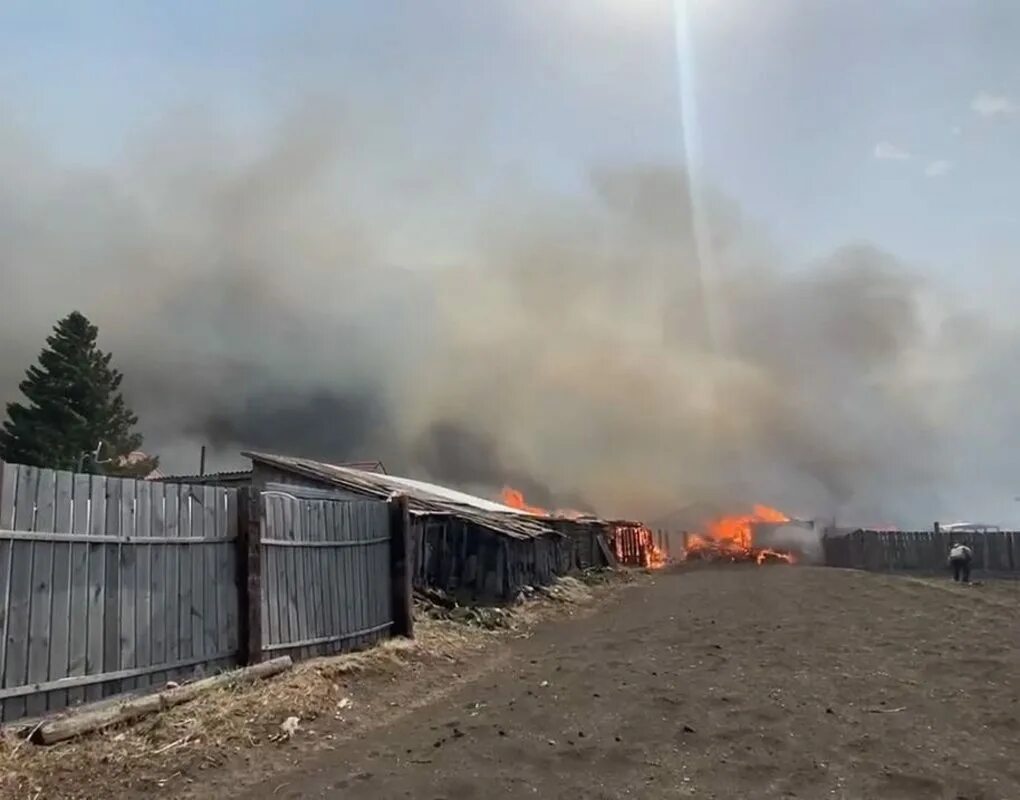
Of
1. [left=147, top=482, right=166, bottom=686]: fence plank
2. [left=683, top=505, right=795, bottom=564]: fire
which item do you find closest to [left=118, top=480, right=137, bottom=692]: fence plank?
[left=147, top=482, right=166, bottom=686]: fence plank

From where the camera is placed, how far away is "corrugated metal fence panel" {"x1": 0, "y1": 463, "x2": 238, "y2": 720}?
6.21 m

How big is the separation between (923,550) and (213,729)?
34.1m

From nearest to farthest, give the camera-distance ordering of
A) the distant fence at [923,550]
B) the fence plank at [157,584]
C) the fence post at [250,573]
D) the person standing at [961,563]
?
the fence plank at [157,584], the fence post at [250,573], the person standing at [961,563], the distant fence at [923,550]

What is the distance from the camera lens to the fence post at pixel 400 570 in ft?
38.9

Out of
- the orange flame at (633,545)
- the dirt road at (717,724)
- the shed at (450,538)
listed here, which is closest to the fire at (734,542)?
the orange flame at (633,545)

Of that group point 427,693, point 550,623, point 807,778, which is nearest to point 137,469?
point 550,623

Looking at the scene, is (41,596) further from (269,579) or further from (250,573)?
(269,579)

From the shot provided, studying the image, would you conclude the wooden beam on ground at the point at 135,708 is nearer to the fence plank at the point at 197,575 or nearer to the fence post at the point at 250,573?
the fence post at the point at 250,573

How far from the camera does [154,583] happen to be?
24.9 feet

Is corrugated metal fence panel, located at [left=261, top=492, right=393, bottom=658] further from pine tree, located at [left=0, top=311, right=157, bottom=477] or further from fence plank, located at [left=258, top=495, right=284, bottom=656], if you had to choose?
pine tree, located at [left=0, top=311, right=157, bottom=477]

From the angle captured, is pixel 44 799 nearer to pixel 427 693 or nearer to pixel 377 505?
pixel 427 693

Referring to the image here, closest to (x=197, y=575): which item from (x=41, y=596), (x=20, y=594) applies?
(x=41, y=596)

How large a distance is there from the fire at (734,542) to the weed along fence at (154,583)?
3774 centimetres

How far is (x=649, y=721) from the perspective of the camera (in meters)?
7.53
